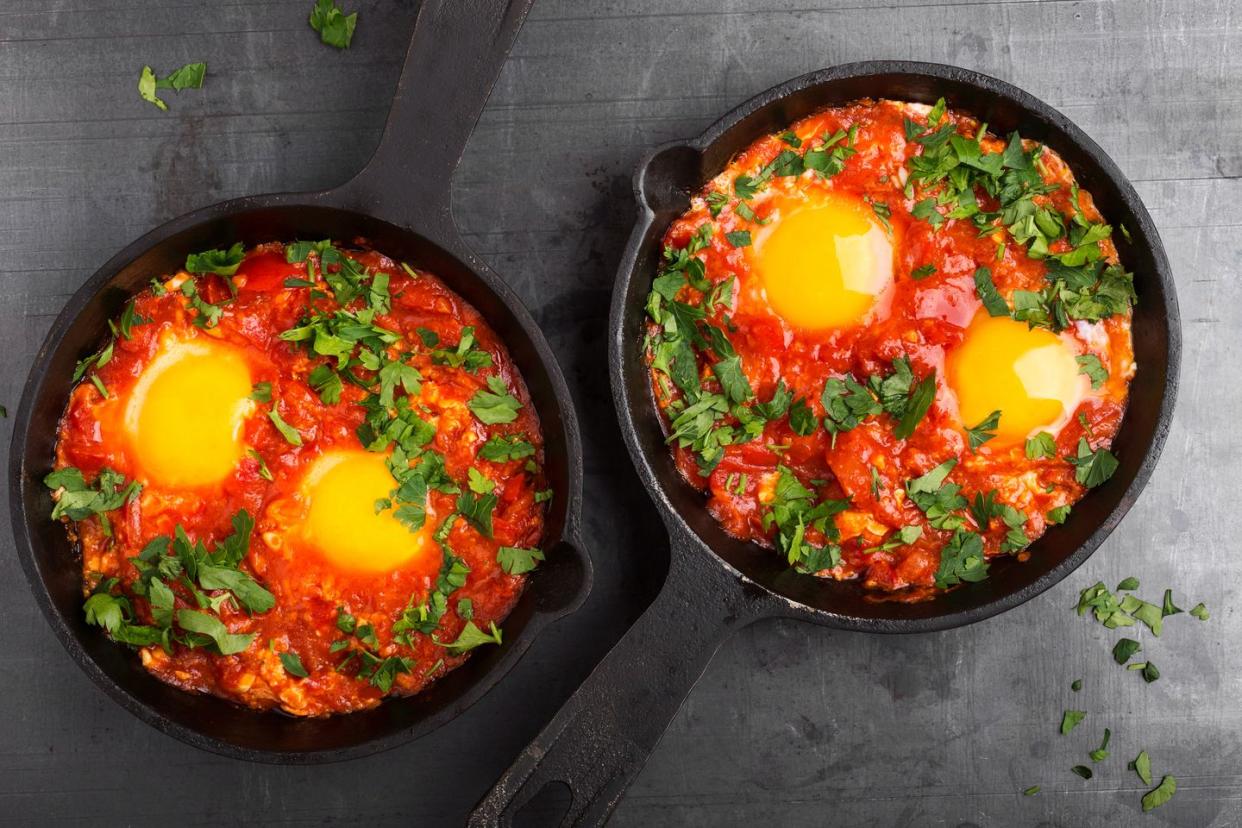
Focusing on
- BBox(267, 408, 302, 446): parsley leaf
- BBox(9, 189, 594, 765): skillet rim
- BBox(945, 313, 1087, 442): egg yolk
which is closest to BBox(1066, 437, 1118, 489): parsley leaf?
BBox(945, 313, 1087, 442): egg yolk

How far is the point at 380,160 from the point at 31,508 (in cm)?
162

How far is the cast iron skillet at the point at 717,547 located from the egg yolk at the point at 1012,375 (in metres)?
0.31

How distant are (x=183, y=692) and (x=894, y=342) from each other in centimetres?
279

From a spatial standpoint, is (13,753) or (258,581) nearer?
(258,581)

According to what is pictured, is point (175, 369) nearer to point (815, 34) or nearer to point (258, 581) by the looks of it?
point (258, 581)

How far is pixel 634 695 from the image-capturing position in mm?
3494

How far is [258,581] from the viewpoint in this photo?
138 inches

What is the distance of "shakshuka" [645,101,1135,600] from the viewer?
365 cm

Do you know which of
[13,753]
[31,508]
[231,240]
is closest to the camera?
[31,508]

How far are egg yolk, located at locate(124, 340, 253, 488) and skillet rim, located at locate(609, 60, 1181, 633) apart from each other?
1314mm

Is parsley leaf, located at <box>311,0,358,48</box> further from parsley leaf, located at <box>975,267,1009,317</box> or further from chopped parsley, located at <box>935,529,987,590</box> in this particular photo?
chopped parsley, located at <box>935,529,987,590</box>

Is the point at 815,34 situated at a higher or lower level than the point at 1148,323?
higher

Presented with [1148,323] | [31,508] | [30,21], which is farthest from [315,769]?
[1148,323]

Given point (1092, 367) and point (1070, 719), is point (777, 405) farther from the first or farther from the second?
point (1070, 719)
